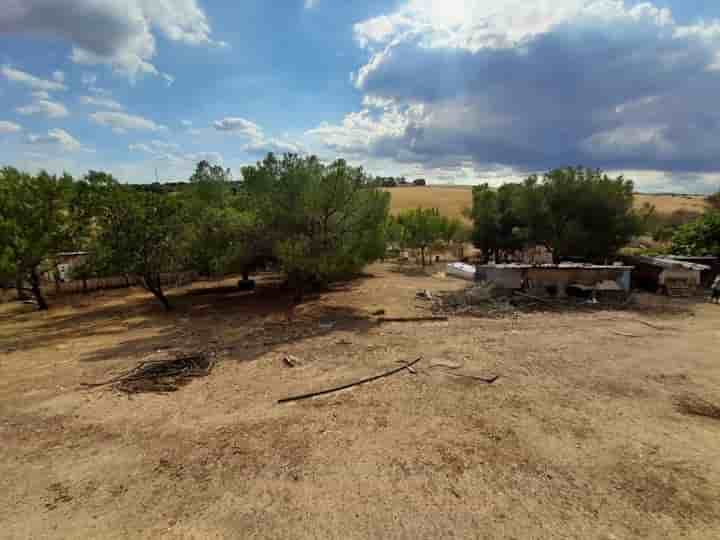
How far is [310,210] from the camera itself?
1133 cm

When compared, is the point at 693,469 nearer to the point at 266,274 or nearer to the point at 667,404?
the point at 667,404

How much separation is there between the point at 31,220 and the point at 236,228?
960 centimetres

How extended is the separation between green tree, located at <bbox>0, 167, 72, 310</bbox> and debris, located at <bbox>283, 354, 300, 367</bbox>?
12.4 metres

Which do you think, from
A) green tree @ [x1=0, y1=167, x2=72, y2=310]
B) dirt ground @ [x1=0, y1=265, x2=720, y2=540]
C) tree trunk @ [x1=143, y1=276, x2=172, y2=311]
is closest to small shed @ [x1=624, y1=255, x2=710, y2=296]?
dirt ground @ [x1=0, y1=265, x2=720, y2=540]

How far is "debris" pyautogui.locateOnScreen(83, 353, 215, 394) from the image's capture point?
6.16 m

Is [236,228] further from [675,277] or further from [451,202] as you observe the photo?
[451,202]

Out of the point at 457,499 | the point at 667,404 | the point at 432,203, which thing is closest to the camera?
the point at 457,499

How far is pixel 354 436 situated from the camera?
14.3ft

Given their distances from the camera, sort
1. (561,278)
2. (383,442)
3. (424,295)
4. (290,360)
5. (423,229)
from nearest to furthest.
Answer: (383,442)
(290,360)
(561,278)
(424,295)
(423,229)

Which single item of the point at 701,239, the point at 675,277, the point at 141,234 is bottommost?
the point at 675,277

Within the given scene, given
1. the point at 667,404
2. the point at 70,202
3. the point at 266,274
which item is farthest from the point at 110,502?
the point at 266,274

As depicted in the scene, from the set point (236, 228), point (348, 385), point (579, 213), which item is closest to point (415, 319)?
point (348, 385)

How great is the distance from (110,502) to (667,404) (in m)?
6.93

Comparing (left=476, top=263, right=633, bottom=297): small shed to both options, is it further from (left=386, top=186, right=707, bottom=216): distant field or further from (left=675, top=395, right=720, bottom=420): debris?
(left=386, top=186, right=707, bottom=216): distant field
